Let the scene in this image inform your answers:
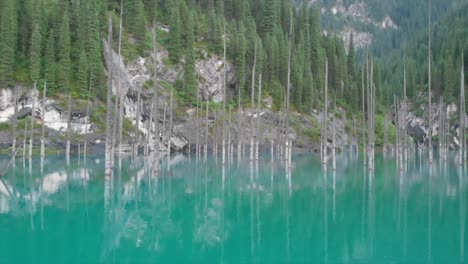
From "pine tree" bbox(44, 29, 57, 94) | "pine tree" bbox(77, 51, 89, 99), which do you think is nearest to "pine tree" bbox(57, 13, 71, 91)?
"pine tree" bbox(44, 29, 57, 94)

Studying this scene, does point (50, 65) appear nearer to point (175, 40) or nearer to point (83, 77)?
point (83, 77)

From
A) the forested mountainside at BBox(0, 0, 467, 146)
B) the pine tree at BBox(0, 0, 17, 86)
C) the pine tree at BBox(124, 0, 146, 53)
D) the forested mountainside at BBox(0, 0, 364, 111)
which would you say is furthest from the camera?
the pine tree at BBox(124, 0, 146, 53)

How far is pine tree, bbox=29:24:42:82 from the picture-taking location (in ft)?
192

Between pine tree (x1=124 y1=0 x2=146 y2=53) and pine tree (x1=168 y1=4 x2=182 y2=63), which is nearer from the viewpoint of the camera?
pine tree (x1=124 y1=0 x2=146 y2=53)

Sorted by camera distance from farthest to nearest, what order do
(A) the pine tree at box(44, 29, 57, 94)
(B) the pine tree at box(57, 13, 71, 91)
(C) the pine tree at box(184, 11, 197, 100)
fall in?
1. (C) the pine tree at box(184, 11, 197, 100)
2. (B) the pine tree at box(57, 13, 71, 91)
3. (A) the pine tree at box(44, 29, 57, 94)

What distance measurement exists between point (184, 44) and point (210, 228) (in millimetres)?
67401

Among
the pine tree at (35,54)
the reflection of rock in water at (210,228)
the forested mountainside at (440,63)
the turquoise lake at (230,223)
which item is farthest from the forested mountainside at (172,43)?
the reflection of rock in water at (210,228)

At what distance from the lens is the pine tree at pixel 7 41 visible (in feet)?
187

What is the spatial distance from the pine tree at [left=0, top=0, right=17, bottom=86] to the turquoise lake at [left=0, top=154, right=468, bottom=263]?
38510 mm

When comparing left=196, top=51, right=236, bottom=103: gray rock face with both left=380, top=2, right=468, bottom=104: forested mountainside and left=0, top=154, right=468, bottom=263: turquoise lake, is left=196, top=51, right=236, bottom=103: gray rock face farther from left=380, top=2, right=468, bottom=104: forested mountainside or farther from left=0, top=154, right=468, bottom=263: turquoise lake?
left=0, top=154, right=468, bottom=263: turquoise lake

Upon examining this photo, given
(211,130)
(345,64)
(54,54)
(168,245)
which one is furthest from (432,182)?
A: (345,64)

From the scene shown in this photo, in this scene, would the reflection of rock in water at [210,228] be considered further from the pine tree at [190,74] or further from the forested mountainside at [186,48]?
the pine tree at [190,74]

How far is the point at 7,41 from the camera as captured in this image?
59094mm

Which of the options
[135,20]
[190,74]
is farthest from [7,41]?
[190,74]
